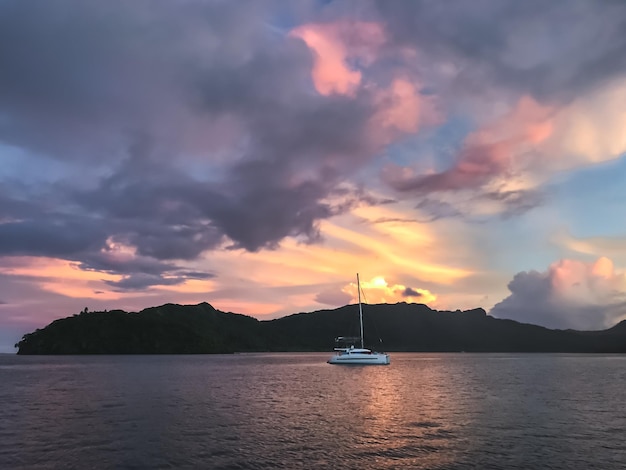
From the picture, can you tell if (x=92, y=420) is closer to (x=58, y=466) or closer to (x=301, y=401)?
(x=58, y=466)

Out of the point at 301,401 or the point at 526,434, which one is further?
the point at 301,401

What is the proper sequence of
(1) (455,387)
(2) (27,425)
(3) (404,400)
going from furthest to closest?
(1) (455,387) < (3) (404,400) < (2) (27,425)

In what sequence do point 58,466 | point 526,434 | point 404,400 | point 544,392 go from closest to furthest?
1. point 58,466
2. point 526,434
3. point 404,400
4. point 544,392

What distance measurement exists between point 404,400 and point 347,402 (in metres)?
10.5

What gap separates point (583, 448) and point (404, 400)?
4018 cm

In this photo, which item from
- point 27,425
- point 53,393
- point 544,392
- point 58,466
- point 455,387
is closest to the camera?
point 58,466

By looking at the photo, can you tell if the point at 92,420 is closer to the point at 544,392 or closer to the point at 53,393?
the point at 53,393

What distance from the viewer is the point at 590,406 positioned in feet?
257

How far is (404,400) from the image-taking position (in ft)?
277

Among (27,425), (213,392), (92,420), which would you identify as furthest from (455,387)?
(27,425)

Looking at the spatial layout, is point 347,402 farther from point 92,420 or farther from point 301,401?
point 92,420

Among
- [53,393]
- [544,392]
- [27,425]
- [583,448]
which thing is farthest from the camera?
[544,392]

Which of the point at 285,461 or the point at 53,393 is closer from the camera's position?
the point at 285,461

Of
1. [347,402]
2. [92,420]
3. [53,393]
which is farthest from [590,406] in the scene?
[53,393]
